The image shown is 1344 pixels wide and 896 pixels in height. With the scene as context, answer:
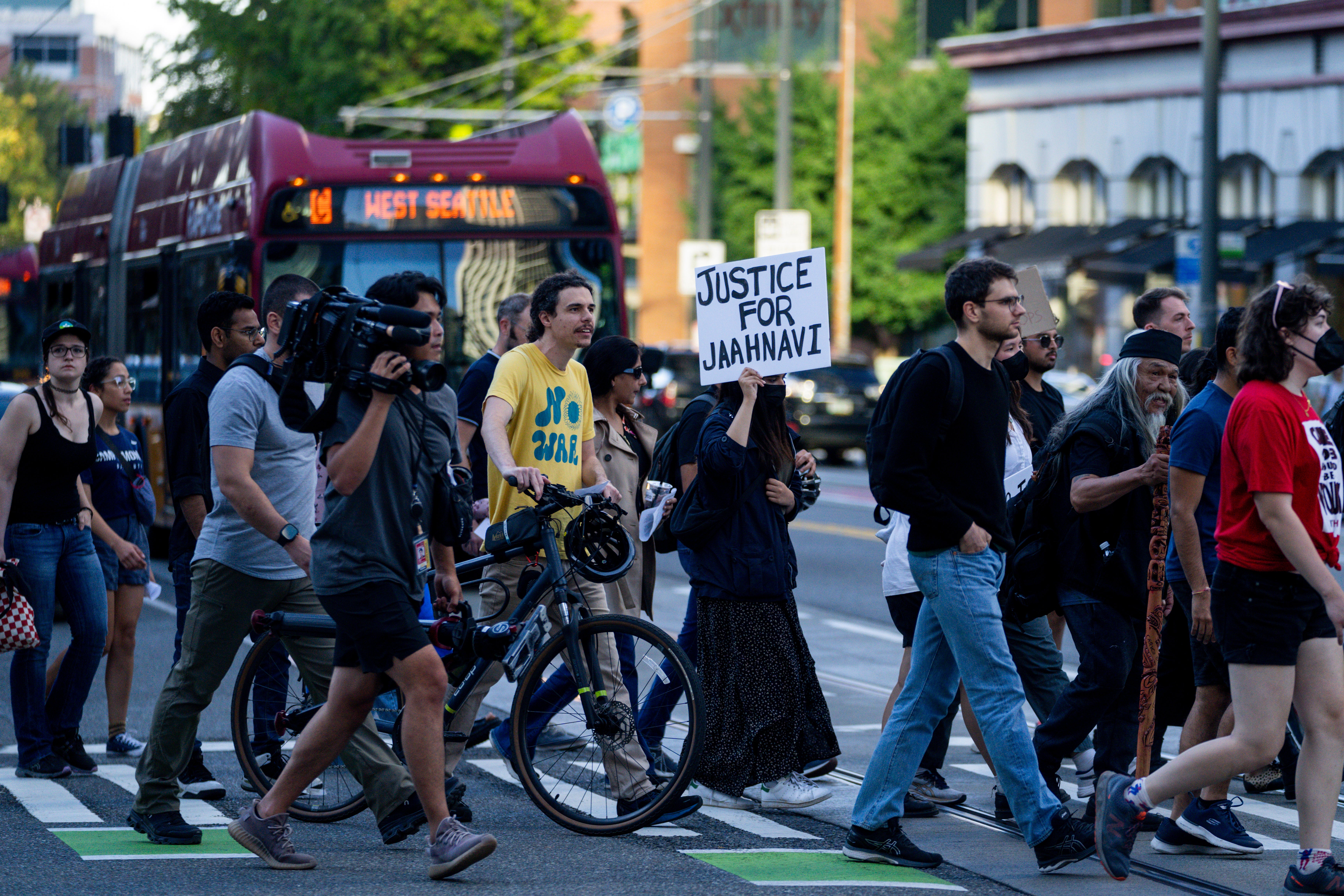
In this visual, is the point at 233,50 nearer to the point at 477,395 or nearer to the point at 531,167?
the point at 531,167

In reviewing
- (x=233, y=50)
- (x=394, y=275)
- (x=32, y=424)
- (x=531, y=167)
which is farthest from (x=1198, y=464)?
(x=233, y=50)

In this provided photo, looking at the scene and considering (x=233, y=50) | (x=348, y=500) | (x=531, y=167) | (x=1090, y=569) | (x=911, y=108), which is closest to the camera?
(x=348, y=500)

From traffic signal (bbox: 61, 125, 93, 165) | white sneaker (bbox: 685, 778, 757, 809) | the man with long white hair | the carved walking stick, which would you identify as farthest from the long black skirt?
traffic signal (bbox: 61, 125, 93, 165)

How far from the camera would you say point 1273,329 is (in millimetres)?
5836

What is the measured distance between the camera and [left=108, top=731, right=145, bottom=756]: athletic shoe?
8.29 m

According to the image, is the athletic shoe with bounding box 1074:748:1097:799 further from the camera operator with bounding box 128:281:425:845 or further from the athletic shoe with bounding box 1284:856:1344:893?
the camera operator with bounding box 128:281:425:845

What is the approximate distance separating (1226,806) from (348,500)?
10.2 ft

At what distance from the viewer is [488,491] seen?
7.67 metres

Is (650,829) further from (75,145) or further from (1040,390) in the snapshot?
(75,145)

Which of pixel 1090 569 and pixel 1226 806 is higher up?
pixel 1090 569

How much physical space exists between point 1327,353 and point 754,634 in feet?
7.58

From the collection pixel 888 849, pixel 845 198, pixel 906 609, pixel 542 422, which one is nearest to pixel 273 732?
pixel 542 422

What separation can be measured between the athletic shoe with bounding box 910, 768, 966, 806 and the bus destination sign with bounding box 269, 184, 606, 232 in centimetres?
685

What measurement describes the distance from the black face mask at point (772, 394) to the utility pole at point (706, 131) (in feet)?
101
